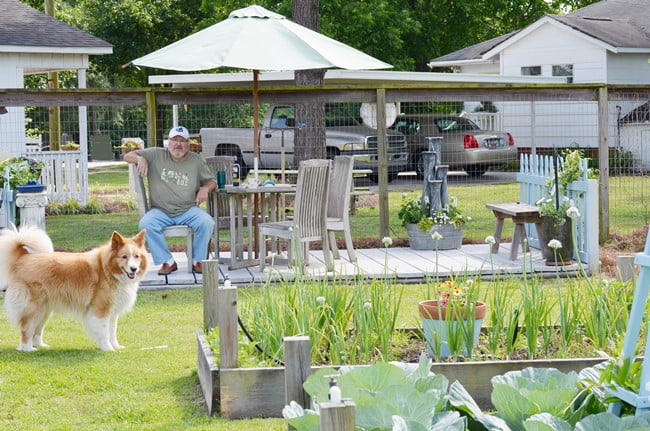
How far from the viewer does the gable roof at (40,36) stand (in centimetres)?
1773

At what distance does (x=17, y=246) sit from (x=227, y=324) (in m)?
2.27

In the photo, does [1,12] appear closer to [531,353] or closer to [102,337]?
[102,337]

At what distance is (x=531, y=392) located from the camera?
402cm

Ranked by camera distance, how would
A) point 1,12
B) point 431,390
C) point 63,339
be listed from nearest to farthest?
point 431,390 < point 63,339 < point 1,12

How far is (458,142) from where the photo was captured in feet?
71.3

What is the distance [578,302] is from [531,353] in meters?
0.43

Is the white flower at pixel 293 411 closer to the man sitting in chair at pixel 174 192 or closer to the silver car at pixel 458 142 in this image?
the man sitting in chair at pixel 174 192

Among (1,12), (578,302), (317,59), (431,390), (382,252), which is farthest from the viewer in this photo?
(1,12)

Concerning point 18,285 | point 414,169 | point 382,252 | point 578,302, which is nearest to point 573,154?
point 382,252

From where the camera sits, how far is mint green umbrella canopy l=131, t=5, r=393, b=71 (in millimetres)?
9495

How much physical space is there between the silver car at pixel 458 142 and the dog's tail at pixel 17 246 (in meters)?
14.5

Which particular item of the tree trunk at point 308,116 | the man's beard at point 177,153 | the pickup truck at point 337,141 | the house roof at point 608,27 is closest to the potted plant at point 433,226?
the man's beard at point 177,153

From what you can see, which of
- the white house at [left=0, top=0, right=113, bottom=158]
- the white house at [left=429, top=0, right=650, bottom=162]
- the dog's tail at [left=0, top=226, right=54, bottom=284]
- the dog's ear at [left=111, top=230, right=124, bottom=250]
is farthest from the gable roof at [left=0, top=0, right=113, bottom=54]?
the dog's ear at [left=111, top=230, right=124, bottom=250]

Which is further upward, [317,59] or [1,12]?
→ [1,12]
